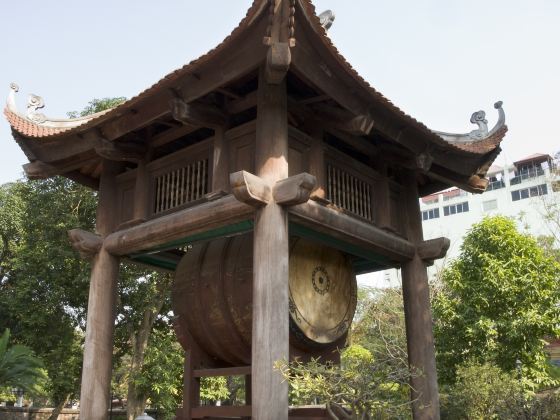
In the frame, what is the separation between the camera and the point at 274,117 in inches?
224

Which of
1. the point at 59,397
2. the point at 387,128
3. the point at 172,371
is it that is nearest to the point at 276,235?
the point at 387,128

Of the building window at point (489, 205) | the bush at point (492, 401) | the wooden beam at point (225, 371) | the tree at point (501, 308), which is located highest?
the building window at point (489, 205)

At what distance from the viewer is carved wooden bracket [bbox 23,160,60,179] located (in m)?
7.56

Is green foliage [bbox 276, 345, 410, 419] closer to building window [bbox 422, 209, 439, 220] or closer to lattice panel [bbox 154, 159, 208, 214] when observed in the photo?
lattice panel [bbox 154, 159, 208, 214]

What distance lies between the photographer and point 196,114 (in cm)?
607

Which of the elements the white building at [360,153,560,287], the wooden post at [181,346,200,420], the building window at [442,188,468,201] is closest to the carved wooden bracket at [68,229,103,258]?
the wooden post at [181,346,200,420]

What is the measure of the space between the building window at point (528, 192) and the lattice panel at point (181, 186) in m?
41.6

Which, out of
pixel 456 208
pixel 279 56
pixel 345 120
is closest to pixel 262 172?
pixel 279 56

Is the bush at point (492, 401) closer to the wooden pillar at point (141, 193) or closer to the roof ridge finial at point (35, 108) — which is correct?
the wooden pillar at point (141, 193)

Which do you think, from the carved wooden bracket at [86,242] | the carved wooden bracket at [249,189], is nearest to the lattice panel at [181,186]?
the carved wooden bracket at [86,242]

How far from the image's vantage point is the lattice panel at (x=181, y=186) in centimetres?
673

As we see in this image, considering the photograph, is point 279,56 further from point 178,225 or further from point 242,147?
point 178,225

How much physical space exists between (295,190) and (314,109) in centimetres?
159

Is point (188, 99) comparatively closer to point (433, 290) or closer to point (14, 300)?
point (14, 300)
